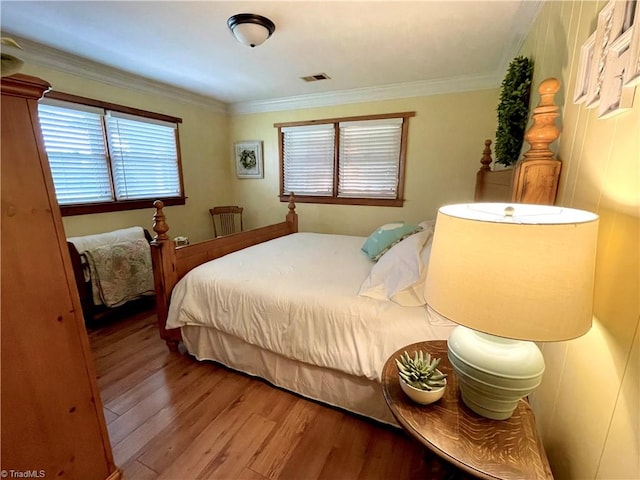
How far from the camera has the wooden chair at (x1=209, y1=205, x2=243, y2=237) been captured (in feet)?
13.5

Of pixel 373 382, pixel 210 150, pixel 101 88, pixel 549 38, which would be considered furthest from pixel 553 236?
pixel 210 150

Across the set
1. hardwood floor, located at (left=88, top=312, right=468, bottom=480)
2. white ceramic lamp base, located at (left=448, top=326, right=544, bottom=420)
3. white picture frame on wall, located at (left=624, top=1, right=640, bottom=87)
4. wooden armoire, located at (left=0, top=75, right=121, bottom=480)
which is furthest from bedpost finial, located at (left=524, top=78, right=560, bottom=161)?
wooden armoire, located at (left=0, top=75, right=121, bottom=480)

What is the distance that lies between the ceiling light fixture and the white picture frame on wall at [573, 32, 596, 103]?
171 centimetres

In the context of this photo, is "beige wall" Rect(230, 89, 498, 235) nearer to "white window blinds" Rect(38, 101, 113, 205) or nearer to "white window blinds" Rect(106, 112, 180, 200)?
"white window blinds" Rect(106, 112, 180, 200)

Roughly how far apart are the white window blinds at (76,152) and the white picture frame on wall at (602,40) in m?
3.36

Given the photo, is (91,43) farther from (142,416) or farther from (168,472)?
(168,472)

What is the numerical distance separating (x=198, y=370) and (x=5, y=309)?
1363 millimetres

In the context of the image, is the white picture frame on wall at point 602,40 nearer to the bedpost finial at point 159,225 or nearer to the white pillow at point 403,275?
the white pillow at point 403,275

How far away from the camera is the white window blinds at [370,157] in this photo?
3.33 m

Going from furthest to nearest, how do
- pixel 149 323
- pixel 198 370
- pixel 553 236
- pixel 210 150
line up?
pixel 210 150 → pixel 149 323 → pixel 198 370 → pixel 553 236

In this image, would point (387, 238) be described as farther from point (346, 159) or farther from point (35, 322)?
point (35, 322)

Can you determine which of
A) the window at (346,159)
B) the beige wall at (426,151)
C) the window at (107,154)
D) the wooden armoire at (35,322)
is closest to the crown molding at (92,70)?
the window at (107,154)

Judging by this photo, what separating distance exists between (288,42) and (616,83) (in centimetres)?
210

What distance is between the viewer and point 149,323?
2.69 m
